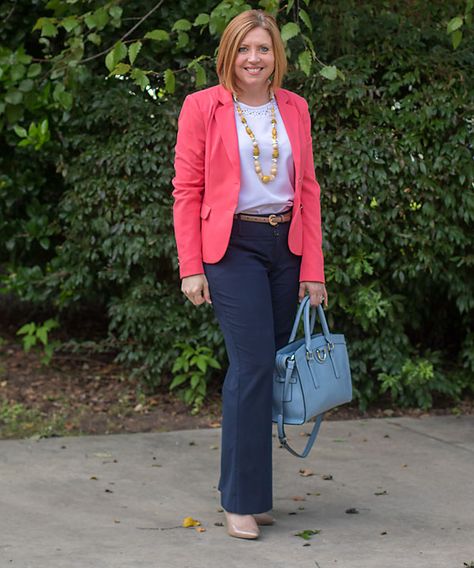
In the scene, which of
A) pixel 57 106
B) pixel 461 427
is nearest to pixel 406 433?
pixel 461 427

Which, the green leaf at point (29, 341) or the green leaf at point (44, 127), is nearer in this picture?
the green leaf at point (44, 127)

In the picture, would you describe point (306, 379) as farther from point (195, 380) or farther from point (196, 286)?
point (195, 380)

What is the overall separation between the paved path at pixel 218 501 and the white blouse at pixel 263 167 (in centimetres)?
133

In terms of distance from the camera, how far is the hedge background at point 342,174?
6215 mm

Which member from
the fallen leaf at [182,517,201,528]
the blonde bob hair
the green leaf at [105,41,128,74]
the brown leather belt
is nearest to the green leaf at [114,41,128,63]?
the green leaf at [105,41,128,74]

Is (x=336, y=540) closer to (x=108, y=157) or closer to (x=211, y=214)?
(x=211, y=214)

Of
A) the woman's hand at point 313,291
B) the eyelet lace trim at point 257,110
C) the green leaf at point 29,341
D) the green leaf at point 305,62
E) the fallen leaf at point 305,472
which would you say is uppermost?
the green leaf at point 305,62

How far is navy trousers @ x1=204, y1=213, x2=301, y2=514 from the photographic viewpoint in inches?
170

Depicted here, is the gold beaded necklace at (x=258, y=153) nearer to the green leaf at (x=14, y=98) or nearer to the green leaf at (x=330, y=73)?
the green leaf at (x=330, y=73)

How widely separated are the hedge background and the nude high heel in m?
2.09

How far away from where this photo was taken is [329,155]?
6172mm

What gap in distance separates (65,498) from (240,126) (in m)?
1.87

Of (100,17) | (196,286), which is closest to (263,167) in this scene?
(196,286)

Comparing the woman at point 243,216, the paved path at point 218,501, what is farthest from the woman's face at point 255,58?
the paved path at point 218,501
